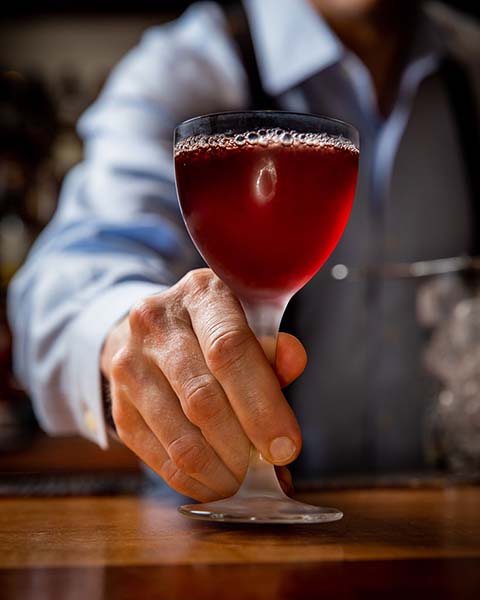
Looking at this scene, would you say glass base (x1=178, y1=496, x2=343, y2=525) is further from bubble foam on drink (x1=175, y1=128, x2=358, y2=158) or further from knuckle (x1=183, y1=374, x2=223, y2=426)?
bubble foam on drink (x1=175, y1=128, x2=358, y2=158)

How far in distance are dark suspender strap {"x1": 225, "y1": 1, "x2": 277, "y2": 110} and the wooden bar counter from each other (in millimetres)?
823

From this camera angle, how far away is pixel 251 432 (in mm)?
608

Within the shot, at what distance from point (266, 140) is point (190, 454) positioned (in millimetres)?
244

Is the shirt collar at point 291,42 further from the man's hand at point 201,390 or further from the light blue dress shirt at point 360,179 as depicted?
the man's hand at point 201,390

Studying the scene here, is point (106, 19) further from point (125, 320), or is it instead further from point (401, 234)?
point (125, 320)

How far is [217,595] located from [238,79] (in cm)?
111

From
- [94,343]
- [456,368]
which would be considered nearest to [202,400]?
[94,343]

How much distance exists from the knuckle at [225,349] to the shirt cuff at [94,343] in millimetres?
255

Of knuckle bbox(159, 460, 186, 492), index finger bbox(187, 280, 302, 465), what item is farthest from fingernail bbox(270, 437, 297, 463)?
knuckle bbox(159, 460, 186, 492)

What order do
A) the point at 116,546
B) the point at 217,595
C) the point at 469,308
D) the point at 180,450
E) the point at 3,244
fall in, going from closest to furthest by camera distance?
the point at 217,595 < the point at 116,546 < the point at 180,450 < the point at 469,308 < the point at 3,244

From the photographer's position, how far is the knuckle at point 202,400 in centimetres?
62

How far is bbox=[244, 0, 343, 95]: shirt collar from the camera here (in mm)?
1409

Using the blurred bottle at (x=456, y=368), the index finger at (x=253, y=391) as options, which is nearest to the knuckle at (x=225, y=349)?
the index finger at (x=253, y=391)

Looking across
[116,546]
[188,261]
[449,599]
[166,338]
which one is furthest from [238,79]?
[449,599]
